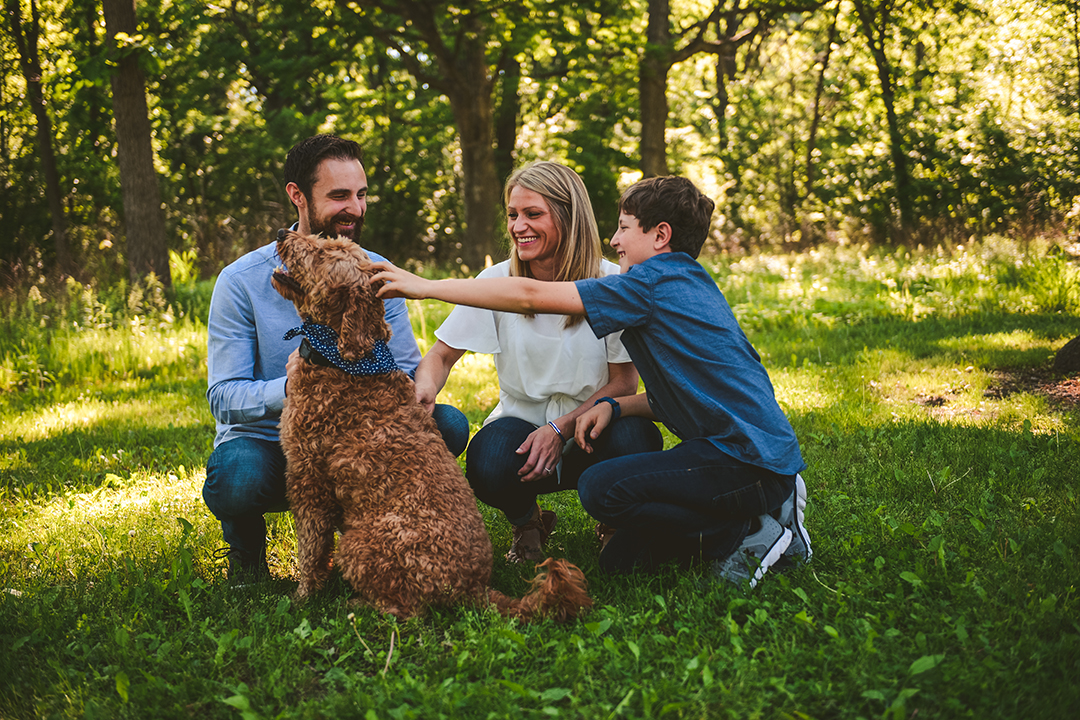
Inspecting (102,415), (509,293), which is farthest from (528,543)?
(102,415)

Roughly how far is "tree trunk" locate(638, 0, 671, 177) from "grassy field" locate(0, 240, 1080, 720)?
932 centimetres

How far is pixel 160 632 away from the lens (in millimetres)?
2719

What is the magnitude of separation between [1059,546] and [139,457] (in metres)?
5.32

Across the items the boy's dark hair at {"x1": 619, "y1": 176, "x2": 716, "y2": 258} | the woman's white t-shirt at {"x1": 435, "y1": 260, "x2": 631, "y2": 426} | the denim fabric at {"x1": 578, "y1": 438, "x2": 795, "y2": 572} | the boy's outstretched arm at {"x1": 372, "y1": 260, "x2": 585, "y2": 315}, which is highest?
the boy's dark hair at {"x1": 619, "y1": 176, "x2": 716, "y2": 258}

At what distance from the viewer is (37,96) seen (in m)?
13.1

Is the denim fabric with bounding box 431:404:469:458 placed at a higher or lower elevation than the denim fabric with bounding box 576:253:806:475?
lower

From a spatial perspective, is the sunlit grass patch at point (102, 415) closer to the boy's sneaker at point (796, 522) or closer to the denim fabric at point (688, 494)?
the denim fabric at point (688, 494)

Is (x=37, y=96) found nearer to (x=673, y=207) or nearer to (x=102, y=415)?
(x=102, y=415)

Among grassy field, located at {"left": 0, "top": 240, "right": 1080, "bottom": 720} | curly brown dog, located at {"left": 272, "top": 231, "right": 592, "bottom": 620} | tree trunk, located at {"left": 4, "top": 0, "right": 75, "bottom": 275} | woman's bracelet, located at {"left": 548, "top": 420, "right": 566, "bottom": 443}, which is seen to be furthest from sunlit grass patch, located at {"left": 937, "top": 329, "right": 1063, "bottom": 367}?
tree trunk, located at {"left": 4, "top": 0, "right": 75, "bottom": 275}

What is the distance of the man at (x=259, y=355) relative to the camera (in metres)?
3.03

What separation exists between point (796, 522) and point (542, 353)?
54.2 inches

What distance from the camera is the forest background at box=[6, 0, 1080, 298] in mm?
12289

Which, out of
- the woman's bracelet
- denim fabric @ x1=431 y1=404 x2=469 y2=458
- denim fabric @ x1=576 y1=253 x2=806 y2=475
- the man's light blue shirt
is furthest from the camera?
denim fabric @ x1=431 y1=404 x2=469 y2=458

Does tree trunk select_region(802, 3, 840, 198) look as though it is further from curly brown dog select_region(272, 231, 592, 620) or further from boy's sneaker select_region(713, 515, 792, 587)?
curly brown dog select_region(272, 231, 592, 620)
